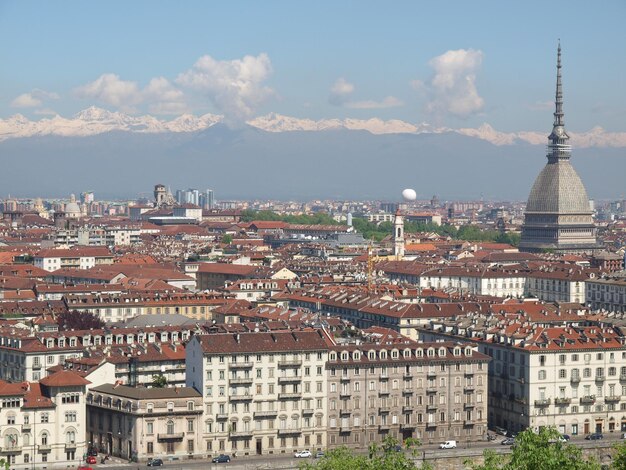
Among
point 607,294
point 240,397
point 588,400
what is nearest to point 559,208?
point 607,294

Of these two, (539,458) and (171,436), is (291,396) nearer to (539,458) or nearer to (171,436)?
(171,436)

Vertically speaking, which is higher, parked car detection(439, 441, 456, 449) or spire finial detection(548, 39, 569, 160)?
spire finial detection(548, 39, 569, 160)

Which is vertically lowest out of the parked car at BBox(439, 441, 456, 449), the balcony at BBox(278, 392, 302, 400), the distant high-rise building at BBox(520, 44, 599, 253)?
the parked car at BBox(439, 441, 456, 449)

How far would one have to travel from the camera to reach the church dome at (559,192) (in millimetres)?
163500

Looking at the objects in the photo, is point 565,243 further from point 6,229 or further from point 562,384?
point 562,384

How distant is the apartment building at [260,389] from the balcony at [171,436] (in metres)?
0.98

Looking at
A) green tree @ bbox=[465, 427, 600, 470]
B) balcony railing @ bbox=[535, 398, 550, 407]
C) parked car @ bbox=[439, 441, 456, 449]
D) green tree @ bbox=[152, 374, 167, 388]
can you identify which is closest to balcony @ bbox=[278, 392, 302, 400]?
green tree @ bbox=[152, 374, 167, 388]

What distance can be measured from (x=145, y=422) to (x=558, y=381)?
1617cm

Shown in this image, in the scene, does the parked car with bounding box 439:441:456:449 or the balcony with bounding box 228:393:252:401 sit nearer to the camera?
the balcony with bounding box 228:393:252:401

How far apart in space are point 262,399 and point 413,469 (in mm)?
14413

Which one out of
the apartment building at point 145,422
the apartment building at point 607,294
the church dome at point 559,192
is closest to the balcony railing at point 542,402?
the apartment building at point 145,422

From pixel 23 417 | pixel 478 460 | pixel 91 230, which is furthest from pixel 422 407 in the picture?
pixel 91 230

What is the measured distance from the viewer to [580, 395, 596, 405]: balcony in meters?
58.4

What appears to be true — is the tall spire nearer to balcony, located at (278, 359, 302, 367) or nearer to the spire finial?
the spire finial
